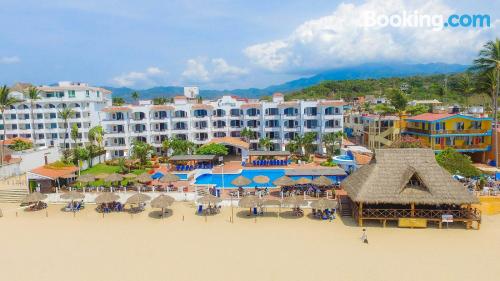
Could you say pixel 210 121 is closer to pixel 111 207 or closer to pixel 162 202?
pixel 111 207

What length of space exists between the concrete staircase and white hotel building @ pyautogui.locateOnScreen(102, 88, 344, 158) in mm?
18521

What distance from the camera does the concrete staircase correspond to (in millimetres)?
32312

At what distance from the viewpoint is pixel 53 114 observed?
5819 cm

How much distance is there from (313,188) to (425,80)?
444 ft

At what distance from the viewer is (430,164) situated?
24766mm

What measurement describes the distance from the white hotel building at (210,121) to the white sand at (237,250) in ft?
90.3

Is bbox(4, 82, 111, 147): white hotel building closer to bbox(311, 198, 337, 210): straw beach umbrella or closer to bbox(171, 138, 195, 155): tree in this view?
bbox(171, 138, 195, 155): tree

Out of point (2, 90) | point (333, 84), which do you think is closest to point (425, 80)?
point (333, 84)

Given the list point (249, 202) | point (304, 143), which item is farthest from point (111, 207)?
point (304, 143)

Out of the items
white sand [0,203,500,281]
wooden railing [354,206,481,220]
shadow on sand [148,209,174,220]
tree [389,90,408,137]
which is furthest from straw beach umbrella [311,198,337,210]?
tree [389,90,408,137]

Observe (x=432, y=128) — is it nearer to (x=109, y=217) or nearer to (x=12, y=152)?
(x=109, y=217)

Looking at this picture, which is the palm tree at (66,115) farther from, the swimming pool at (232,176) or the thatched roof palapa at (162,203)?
the thatched roof palapa at (162,203)

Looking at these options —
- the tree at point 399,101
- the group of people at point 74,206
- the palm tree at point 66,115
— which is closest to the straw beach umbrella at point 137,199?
the group of people at point 74,206

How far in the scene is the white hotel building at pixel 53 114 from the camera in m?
57.1
